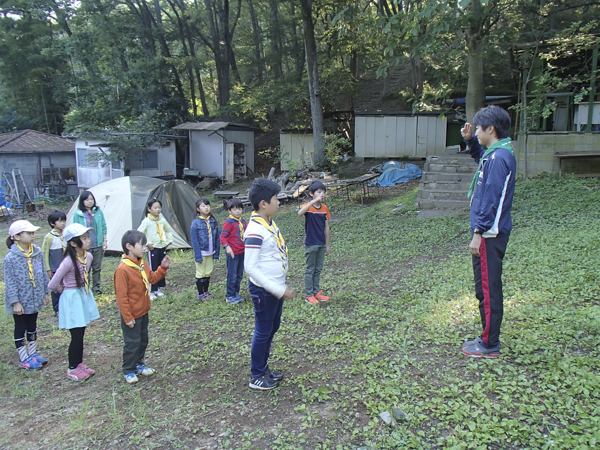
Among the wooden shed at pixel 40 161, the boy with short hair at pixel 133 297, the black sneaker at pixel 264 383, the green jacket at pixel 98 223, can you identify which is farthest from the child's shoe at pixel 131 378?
the wooden shed at pixel 40 161

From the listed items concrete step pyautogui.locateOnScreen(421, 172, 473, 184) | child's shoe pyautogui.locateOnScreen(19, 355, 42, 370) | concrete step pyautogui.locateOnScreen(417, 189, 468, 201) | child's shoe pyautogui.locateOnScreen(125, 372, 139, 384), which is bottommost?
child's shoe pyautogui.locateOnScreen(19, 355, 42, 370)

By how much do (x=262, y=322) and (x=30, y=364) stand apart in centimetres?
274

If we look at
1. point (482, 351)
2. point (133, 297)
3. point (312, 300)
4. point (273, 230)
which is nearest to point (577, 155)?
point (312, 300)

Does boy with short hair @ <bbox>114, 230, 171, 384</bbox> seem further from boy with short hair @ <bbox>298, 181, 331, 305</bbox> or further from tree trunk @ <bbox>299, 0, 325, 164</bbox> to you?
tree trunk @ <bbox>299, 0, 325, 164</bbox>

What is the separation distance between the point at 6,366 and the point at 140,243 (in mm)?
2188

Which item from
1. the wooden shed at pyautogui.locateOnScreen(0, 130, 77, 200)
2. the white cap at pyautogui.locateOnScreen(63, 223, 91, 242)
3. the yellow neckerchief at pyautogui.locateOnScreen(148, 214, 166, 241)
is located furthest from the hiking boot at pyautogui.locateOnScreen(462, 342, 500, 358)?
the wooden shed at pyautogui.locateOnScreen(0, 130, 77, 200)

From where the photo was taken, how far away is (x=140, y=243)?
12.2 feet

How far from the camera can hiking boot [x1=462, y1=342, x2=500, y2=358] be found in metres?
3.46

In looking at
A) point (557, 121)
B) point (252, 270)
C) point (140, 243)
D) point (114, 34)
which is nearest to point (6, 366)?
point (140, 243)

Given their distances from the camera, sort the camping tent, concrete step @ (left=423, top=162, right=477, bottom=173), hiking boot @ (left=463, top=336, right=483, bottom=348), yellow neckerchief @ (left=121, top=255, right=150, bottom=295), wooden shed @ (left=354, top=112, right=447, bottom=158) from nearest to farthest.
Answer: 1. hiking boot @ (left=463, top=336, right=483, bottom=348)
2. yellow neckerchief @ (left=121, top=255, right=150, bottom=295)
3. the camping tent
4. concrete step @ (left=423, top=162, right=477, bottom=173)
5. wooden shed @ (left=354, top=112, right=447, bottom=158)

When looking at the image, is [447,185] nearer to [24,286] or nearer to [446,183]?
[446,183]

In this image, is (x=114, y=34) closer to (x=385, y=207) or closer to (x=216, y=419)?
(x=385, y=207)

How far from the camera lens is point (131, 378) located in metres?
3.80

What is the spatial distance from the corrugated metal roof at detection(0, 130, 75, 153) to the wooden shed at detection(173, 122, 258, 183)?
18.7 feet
